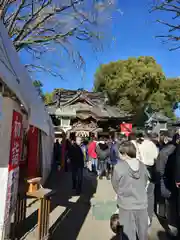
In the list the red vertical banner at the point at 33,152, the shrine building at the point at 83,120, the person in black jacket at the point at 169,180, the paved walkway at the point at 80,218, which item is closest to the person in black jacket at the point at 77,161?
the paved walkway at the point at 80,218

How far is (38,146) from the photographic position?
7242mm

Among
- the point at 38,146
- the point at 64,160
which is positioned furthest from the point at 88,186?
the point at 64,160

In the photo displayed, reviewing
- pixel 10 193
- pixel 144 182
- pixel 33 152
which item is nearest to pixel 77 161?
pixel 33 152

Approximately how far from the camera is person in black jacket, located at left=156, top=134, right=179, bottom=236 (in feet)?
13.6

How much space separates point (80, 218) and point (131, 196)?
273cm

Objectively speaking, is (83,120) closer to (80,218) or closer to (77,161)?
(77,161)

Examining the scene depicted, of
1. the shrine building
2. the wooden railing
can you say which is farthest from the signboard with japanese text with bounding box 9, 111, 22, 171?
the shrine building

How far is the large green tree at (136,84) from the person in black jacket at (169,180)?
25.0 m

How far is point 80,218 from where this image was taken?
16.5 ft

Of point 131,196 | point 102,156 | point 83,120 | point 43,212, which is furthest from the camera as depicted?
point 83,120

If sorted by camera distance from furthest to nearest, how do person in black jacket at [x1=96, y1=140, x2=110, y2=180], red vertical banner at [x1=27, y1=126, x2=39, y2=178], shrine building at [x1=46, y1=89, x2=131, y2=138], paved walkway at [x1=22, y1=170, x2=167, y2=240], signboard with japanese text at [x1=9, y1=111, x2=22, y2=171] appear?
1. shrine building at [x1=46, y1=89, x2=131, y2=138]
2. person in black jacket at [x1=96, y1=140, x2=110, y2=180]
3. red vertical banner at [x1=27, y1=126, x2=39, y2=178]
4. paved walkway at [x1=22, y1=170, x2=167, y2=240]
5. signboard with japanese text at [x1=9, y1=111, x2=22, y2=171]

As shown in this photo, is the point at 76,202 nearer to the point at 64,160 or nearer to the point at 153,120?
the point at 64,160

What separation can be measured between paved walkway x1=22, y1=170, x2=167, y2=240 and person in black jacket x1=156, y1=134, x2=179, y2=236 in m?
0.35

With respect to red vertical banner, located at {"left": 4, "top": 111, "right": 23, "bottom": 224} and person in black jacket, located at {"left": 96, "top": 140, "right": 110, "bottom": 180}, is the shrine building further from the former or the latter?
red vertical banner, located at {"left": 4, "top": 111, "right": 23, "bottom": 224}
